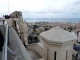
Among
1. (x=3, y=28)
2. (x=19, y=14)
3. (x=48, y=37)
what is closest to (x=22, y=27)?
(x=19, y=14)

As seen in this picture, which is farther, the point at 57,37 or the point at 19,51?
the point at 57,37

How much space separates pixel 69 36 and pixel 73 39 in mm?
211

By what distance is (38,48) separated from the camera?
5965mm

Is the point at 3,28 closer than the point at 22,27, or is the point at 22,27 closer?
the point at 3,28

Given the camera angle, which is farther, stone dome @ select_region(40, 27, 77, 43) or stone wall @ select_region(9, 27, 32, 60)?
stone dome @ select_region(40, 27, 77, 43)

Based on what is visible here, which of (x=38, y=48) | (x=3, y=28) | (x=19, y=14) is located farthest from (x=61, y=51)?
(x=19, y=14)

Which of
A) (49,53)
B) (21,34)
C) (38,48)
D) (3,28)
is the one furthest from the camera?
(21,34)

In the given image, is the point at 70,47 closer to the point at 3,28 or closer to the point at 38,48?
the point at 38,48

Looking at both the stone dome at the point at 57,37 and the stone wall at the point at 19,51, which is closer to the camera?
the stone wall at the point at 19,51

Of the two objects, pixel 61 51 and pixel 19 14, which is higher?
pixel 19 14

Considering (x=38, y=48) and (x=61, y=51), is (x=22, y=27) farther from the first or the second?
(x=61, y=51)

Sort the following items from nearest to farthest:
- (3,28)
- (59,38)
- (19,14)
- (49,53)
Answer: (3,28) < (59,38) < (49,53) < (19,14)

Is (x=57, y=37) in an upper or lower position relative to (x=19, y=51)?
lower

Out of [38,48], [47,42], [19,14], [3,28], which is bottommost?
[38,48]
